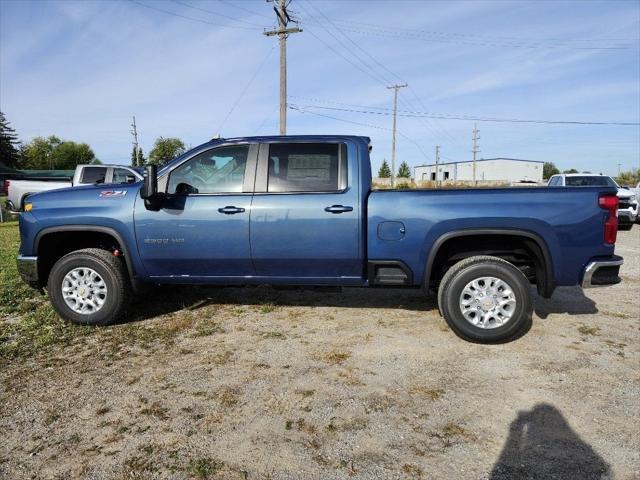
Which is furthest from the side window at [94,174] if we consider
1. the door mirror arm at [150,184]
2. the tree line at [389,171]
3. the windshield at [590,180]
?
the tree line at [389,171]

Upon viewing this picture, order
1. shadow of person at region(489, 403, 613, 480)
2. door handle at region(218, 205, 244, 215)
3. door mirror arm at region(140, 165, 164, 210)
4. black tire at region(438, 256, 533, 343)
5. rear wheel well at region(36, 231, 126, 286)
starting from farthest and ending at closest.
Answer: rear wheel well at region(36, 231, 126, 286) < door handle at region(218, 205, 244, 215) < door mirror arm at region(140, 165, 164, 210) < black tire at region(438, 256, 533, 343) < shadow of person at region(489, 403, 613, 480)

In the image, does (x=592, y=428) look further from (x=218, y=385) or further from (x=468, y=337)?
(x=218, y=385)

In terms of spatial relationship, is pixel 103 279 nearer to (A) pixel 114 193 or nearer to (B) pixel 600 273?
(A) pixel 114 193

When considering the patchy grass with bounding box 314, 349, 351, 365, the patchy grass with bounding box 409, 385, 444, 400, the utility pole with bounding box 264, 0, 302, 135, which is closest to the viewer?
the patchy grass with bounding box 409, 385, 444, 400

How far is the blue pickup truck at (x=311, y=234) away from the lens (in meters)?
3.90

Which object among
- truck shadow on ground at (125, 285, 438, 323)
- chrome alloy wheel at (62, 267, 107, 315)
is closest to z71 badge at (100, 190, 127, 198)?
chrome alloy wheel at (62, 267, 107, 315)

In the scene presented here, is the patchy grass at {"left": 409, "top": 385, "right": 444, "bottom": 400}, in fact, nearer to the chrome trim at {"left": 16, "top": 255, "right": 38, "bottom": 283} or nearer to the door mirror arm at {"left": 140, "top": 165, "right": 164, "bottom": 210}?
the door mirror arm at {"left": 140, "top": 165, "right": 164, "bottom": 210}

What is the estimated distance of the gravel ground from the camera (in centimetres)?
237

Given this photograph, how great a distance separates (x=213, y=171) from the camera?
4.46 meters

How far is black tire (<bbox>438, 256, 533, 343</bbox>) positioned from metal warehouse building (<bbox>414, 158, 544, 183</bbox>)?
89514 mm

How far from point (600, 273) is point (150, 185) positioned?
4152mm

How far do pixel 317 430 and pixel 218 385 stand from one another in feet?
3.08

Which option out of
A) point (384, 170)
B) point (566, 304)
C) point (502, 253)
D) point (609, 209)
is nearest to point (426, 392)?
point (502, 253)

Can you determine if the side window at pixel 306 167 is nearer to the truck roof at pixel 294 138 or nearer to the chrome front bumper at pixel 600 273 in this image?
the truck roof at pixel 294 138
